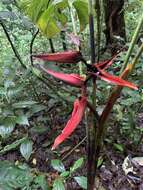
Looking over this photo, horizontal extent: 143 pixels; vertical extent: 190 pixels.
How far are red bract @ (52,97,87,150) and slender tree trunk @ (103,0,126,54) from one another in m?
1.67

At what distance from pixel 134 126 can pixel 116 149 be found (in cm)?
12

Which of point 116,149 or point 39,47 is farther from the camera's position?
point 39,47

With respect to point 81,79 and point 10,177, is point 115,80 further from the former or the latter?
point 10,177

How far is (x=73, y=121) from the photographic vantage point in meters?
0.93

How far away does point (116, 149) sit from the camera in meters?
1.67

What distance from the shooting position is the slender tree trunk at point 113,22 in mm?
2669

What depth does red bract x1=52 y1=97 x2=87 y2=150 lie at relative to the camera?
36.0 inches

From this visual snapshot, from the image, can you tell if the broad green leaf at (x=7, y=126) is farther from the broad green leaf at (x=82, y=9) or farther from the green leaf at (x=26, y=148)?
the broad green leaf at (x=82, y=9)

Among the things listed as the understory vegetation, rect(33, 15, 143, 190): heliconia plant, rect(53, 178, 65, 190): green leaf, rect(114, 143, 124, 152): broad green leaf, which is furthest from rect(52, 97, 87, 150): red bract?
rect(114, 143, 124, 152): broad green leaf

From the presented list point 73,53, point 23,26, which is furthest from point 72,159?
point 73,53

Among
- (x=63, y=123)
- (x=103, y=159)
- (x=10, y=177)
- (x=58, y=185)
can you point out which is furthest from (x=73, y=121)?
(x=63, y=123)

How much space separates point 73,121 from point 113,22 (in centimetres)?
211

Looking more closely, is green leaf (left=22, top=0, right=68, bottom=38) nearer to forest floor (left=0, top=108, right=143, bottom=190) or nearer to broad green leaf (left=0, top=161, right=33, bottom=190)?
forest floor (left=0, top=108, right=143, bottom=190)

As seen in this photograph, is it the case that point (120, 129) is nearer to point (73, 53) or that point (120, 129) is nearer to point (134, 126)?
point (134, 126)
